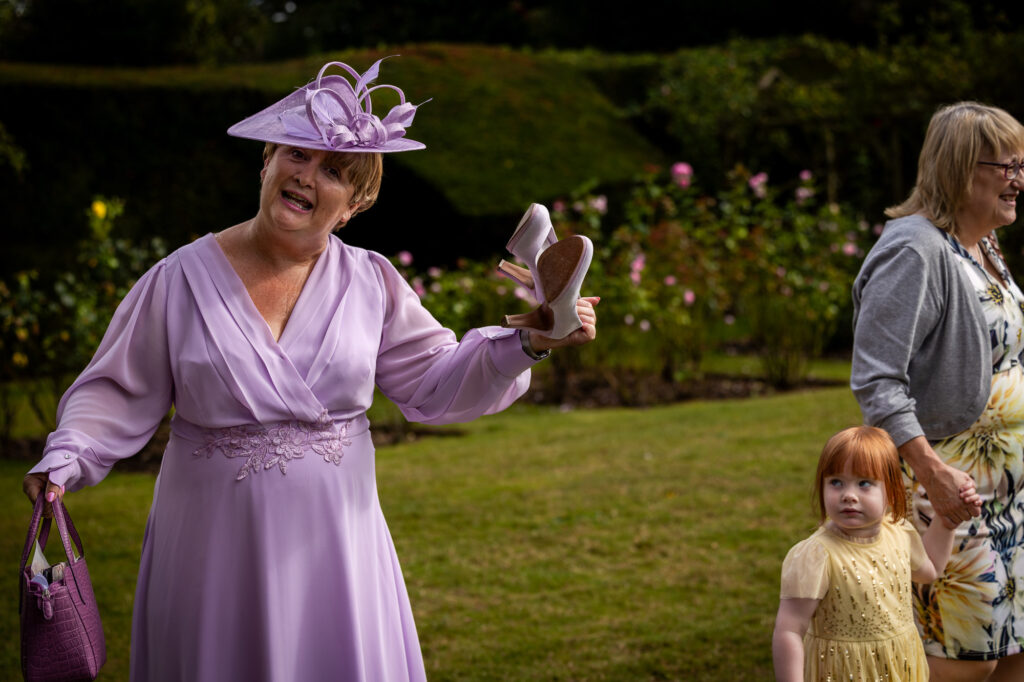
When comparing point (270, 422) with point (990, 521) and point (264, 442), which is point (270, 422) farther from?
point (990, 521)

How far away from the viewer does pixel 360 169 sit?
2670 millimetres

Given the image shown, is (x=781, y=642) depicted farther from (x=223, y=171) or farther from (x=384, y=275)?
(x=223, y=171)

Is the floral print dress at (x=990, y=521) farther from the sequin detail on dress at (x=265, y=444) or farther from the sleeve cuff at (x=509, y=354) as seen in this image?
the sequin detail on dress at (x=265, y=444)

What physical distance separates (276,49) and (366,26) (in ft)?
9.52

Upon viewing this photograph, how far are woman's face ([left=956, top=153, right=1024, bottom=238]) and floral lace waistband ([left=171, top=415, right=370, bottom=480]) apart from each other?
1.83m

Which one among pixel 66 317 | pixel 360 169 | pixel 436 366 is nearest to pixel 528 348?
pixel 436 366

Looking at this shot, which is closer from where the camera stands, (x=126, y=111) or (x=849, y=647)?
(x=849, y=647)

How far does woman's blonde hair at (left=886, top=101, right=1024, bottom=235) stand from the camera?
304cm

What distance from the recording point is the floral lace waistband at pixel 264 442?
253 cm

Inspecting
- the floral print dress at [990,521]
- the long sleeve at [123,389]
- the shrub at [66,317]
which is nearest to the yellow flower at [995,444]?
the floral print dress at [990,521]

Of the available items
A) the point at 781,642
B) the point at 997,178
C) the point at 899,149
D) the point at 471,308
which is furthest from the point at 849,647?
the point at 899,149

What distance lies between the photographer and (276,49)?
24.6 metres

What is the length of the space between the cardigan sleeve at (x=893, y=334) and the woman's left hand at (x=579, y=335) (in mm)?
882

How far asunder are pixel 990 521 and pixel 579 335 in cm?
143
